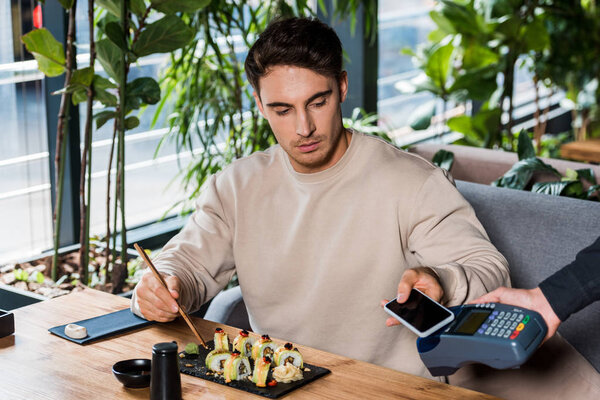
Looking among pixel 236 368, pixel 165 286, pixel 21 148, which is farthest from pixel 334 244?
pixel 21 148

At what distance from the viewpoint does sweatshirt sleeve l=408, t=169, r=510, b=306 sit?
1629 mm

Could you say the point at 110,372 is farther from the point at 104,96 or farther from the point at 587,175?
the point at 587,175

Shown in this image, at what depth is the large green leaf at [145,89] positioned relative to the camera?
8.75ft

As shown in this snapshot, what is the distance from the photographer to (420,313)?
4.73 ft

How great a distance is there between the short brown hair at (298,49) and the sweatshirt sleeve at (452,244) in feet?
1.27

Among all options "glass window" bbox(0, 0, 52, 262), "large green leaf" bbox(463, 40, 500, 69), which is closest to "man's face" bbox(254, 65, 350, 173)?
"glass window" bbox(0, 0, 52, 262)

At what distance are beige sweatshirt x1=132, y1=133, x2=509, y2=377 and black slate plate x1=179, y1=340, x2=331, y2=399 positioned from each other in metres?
0.35

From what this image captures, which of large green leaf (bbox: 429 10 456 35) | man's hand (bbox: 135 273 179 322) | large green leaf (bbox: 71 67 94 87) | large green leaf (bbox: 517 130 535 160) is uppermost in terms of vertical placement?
large green leaf (bbox: 429 10 456 35)

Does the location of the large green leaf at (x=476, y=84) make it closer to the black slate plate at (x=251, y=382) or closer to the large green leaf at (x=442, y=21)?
the large green leaf at (x=442, y=21)

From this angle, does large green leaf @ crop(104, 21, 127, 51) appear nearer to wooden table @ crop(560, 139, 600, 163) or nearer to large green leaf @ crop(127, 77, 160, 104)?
large green leaf @ crop(127, 77, 160, 104)

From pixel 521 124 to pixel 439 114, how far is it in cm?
136

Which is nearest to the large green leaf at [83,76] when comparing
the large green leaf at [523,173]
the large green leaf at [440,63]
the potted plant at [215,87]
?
the potted plant at [215,87]

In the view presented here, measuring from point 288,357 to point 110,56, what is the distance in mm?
1525

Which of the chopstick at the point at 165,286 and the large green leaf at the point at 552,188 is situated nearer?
the chopstick at the point at 165,286
